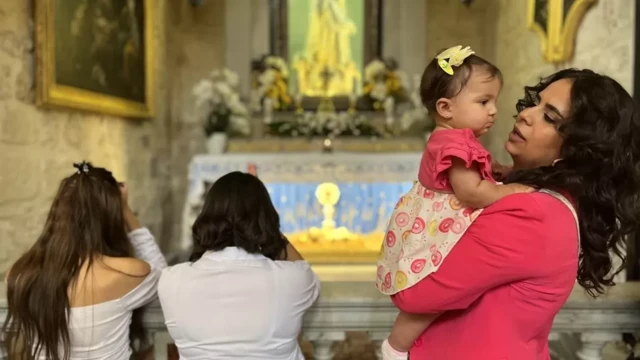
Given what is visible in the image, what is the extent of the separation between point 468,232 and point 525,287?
164 mm

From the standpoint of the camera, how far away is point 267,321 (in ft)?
4.86

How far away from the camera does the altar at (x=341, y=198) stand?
4570 millimetres

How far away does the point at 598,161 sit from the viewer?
116 centimetres

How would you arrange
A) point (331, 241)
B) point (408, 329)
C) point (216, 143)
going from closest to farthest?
1. point (408, 329)
2. point (331, 241)
3. point (216, 143)

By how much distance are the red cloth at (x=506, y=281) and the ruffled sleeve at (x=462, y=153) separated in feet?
0.31

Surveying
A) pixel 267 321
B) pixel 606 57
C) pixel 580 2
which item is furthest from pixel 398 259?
pixel 580 2

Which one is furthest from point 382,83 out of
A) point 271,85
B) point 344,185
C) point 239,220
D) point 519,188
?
point 519,188

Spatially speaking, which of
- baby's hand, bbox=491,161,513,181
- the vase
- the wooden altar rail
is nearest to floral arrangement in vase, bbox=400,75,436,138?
the vase

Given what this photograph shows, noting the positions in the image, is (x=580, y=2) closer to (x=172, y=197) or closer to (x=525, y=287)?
(x=525, y=287)

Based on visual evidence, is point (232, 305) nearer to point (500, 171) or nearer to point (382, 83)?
point (500, 171)

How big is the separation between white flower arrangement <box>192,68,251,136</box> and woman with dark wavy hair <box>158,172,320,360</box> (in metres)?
3.62

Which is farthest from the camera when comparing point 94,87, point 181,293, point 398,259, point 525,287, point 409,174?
point 409,174

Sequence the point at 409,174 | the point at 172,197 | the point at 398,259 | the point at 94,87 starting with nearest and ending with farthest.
Result: the point at 398,259, the point at 94,87, the point at 409,174, the point at 172,197

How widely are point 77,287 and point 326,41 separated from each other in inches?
175
